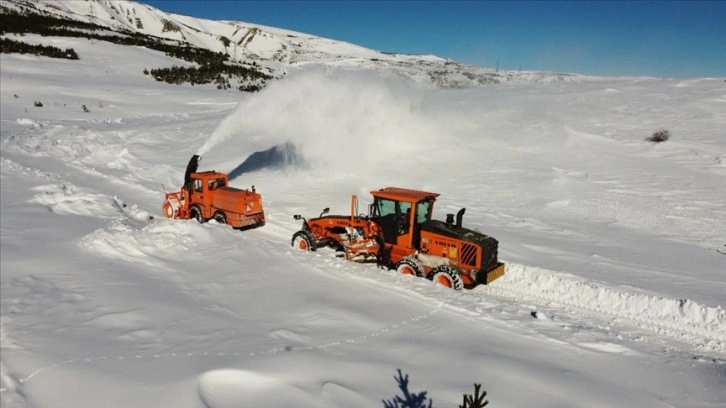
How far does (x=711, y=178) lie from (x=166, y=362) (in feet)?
69.2

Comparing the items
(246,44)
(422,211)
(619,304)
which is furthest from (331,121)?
(246,44)

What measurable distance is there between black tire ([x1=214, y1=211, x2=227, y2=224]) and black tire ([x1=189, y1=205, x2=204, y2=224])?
1.86 feet

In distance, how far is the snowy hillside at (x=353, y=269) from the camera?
258 inches

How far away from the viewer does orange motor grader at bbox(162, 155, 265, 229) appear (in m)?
14.2

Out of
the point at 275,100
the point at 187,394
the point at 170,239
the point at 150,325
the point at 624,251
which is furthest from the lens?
the point at 275,100

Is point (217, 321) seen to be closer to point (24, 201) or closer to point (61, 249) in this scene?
point (61, 249)

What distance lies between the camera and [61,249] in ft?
33.7

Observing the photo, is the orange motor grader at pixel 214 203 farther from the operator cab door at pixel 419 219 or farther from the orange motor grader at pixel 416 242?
the operator cab door at pixel 419 219

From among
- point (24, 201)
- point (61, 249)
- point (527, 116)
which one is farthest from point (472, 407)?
point (527, 116)

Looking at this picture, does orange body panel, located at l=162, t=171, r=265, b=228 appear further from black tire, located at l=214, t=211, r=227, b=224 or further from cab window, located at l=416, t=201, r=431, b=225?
cab window, located at l=416, t=201, r=431, b=225

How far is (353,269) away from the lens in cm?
1152

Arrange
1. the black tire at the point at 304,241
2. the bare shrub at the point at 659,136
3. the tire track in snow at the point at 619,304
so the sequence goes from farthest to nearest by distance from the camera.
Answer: the bare shrub at the point at 659,136, the black tire at the point at 304,241, the tire track in snow at the point at 619,304

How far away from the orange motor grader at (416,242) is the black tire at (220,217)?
3.13 m

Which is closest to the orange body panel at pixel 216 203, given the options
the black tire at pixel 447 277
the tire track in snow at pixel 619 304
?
the black tire at pixel 447 277
